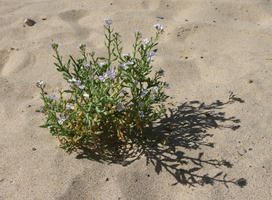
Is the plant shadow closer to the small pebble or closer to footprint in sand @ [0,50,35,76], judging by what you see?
footprint in sand @ [0,50,35,76]

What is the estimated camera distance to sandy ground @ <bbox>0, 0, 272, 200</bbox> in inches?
90.7

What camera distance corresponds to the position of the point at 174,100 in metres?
3.17

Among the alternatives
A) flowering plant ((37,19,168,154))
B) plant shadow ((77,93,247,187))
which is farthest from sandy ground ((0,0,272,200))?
flowering plant ((37,19,168,154))

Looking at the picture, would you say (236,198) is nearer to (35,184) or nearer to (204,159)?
(204,159)

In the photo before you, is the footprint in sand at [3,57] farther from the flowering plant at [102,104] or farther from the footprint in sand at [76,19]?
the flowering plant at [102,104]

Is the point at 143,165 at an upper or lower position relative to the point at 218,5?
lower

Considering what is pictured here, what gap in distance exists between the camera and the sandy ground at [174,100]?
230 cm

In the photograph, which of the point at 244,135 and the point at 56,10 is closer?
the point at 244,135

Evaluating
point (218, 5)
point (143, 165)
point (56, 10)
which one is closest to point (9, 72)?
point (56, 10)

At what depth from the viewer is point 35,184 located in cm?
230

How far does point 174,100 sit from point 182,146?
2.30ft

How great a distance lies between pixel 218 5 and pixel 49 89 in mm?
3272

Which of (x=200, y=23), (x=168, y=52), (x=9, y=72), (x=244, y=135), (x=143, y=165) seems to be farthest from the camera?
(x=200, y=23)

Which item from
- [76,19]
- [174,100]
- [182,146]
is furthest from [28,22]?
[182,146]
